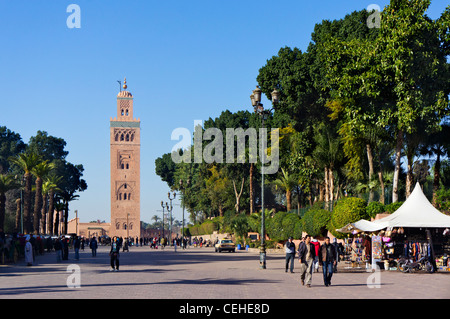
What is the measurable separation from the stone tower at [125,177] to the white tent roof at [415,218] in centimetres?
10631

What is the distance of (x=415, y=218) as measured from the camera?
966 inches

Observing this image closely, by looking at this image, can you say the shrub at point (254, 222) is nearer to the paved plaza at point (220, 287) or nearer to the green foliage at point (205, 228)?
the green foliage at point (205, 228)

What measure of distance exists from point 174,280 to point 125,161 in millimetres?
114173

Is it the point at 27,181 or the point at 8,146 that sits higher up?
the point at 8,146

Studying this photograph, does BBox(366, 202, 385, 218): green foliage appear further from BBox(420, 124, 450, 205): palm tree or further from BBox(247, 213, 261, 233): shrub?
BBox(247, 213, 261, 233): shrub

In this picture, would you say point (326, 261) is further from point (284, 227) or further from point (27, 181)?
point (27, 181)

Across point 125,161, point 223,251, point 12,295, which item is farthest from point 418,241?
point 125,161

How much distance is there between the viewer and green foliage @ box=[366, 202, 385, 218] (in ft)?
107

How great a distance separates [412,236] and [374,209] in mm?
6487

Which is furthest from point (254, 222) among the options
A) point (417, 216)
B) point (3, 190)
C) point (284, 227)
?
point (417, 216)

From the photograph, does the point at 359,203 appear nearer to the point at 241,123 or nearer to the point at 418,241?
the point at 418,241

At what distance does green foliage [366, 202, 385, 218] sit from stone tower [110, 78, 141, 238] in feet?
325

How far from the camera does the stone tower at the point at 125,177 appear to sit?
129m

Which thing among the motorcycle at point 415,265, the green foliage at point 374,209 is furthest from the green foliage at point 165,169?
the motorcycle at point 415,265
